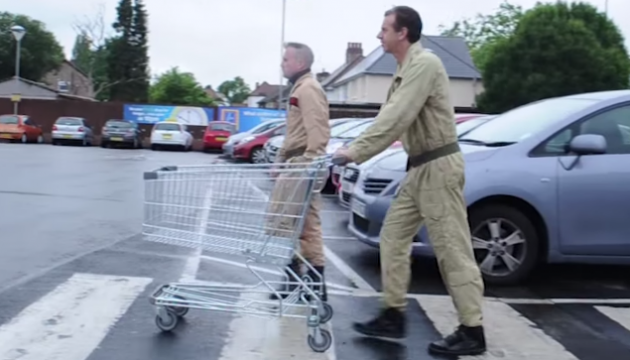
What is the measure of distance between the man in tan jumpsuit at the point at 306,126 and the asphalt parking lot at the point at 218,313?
54 cm

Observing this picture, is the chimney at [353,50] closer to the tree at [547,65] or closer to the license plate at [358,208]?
the tree at [547,65]

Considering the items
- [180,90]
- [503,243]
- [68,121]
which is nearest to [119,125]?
[68,121]

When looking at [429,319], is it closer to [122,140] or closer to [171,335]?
[171,335]

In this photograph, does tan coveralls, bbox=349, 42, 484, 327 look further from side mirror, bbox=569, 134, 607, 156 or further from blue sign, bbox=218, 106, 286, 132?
blue sign, bbox=218, 106, 286, 132

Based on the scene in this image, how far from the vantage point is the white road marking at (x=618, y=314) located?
6.52 meters

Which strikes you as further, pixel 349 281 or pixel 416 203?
pixel 349 281

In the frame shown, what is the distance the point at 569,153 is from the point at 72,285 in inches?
173

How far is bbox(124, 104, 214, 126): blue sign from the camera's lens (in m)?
50.2

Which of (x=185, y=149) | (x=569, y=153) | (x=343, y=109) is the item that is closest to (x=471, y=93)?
(x=343, y=109)

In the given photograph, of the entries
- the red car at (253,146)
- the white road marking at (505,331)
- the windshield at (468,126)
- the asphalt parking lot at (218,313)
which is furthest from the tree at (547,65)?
the white road marking at (505,331)

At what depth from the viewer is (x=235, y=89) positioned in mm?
169000

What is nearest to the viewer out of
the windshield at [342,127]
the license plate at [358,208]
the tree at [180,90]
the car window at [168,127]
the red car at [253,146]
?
the license plate at [358,208]

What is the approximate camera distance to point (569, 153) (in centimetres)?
765

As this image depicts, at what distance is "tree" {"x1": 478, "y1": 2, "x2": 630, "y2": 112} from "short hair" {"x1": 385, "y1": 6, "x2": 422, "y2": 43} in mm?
44794
